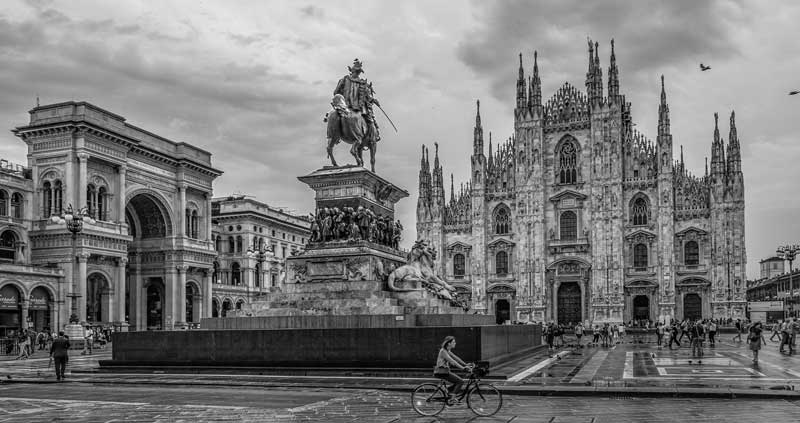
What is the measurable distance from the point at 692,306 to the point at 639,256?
5.55m

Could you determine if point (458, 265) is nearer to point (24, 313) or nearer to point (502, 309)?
point (502, 309)

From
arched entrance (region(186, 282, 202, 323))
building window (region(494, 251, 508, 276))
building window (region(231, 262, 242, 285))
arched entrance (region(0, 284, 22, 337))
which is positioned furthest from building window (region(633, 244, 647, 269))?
arched entrance (region(0, 284, 22, 337))

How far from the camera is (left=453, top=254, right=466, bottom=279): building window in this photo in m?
73.7

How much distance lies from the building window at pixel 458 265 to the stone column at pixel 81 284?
1309 inches

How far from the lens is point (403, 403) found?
13.9 metres

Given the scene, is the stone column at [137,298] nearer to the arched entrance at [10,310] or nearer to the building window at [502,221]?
the arched entrance at [10,310]

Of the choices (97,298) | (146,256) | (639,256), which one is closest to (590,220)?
(639,256)

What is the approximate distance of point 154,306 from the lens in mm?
62438

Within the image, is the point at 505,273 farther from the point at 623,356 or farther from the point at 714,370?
the point at 714,370

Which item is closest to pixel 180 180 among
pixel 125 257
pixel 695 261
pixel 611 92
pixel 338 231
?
pixel 125 257

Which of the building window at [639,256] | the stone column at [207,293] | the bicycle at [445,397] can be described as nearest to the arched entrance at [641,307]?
the building window at [639,256]

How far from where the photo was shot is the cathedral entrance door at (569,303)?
69.8 metres

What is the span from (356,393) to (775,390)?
7.46m

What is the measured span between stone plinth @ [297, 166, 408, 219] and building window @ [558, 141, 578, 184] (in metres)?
52.1
